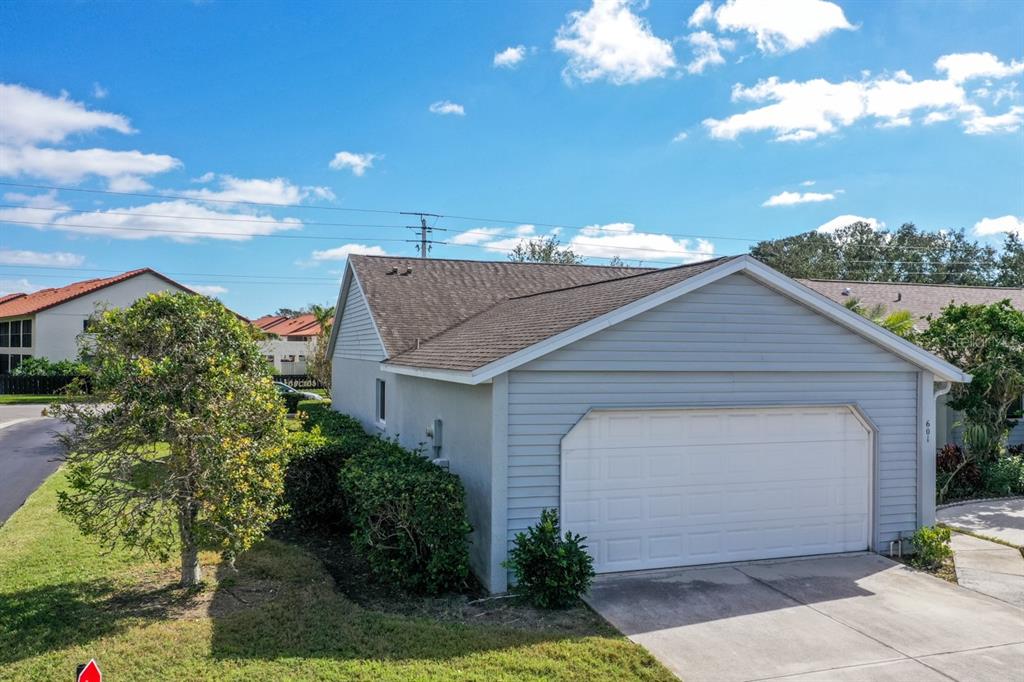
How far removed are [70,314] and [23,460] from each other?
28717 mm

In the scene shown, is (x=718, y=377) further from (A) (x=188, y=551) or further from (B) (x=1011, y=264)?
(B) (x=1011, y=264)

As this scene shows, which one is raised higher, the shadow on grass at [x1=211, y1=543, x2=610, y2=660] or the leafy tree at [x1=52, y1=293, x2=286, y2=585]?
the leafy tree at [x1=52, y1=293, x2=286, y2=585]

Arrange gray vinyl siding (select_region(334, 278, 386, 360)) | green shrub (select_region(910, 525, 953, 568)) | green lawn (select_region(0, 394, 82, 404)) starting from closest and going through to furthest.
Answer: green shrub (select_region(910, 525, 953, 568))
gray vinyl siding (select_region(334, 278, 386, 360))
green lawn (select_region(0, 394, 82, 404))

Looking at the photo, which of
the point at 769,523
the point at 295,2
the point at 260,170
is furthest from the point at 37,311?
the point at 769,523

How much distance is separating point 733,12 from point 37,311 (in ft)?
143

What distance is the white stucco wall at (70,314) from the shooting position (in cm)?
4138

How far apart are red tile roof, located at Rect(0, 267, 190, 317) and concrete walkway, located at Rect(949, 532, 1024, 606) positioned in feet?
139

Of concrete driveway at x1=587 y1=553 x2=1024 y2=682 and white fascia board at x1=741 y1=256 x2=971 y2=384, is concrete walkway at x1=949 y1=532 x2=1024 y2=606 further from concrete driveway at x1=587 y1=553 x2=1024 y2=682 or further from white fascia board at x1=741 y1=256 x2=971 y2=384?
white fascia board at x1=741 y1=256 x2=971 y2=384

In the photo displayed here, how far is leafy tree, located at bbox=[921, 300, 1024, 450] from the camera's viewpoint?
562 inches

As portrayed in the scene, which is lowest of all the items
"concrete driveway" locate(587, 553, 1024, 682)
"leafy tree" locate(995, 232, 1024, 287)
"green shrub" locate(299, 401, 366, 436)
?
"concrete driveway" locate(587, 553, 1024, 682)

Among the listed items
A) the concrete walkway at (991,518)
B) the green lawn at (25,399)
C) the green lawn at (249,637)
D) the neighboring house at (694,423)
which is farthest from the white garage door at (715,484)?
the green lawn at (25,399)

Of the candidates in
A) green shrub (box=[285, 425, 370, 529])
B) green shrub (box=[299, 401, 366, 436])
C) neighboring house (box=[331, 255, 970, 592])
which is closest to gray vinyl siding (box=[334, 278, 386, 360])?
green shrub (box=[299, 401, 366, 436])

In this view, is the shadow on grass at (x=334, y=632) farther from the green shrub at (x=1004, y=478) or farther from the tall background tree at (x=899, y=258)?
the tall background tree at (x=899, y=258)

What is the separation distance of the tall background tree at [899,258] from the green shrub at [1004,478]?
5061 cm
